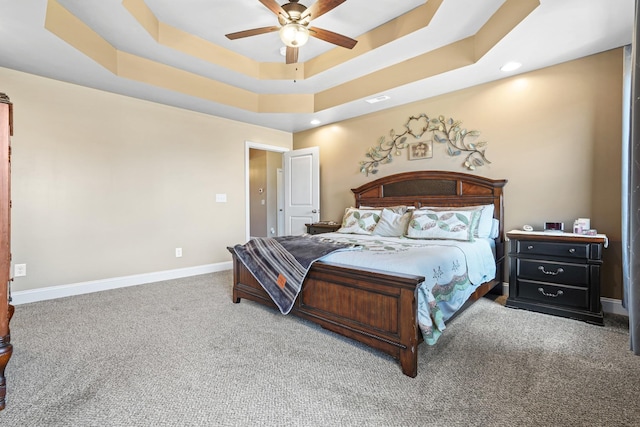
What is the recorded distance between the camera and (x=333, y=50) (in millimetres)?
3656

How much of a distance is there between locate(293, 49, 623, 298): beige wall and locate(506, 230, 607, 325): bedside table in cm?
45

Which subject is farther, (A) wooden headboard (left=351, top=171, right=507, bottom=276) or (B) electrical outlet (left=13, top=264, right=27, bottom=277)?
(A) wooden headboard (left=351, top=171, right=507, bottom=276)

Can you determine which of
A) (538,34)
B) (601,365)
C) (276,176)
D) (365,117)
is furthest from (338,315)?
(276,176)

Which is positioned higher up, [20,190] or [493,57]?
[493,57]

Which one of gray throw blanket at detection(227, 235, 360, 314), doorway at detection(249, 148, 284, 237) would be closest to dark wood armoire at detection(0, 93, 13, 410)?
gray throw blanket at detection(227, 235, 360, 314)

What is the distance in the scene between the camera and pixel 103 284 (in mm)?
3691

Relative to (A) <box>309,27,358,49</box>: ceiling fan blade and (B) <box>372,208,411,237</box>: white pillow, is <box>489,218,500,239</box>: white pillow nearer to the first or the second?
(B) <box>372,208,411,237</box>: white pillow

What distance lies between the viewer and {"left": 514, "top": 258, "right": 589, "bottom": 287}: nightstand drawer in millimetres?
2637

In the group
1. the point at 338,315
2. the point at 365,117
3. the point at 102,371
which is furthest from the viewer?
the point at 365,117

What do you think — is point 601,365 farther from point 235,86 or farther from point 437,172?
point 235,86

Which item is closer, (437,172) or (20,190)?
(20,190)

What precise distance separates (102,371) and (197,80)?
3.45 metres

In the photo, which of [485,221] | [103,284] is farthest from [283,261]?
[103,284]

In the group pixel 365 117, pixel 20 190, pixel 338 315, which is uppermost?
pixel 365 117
